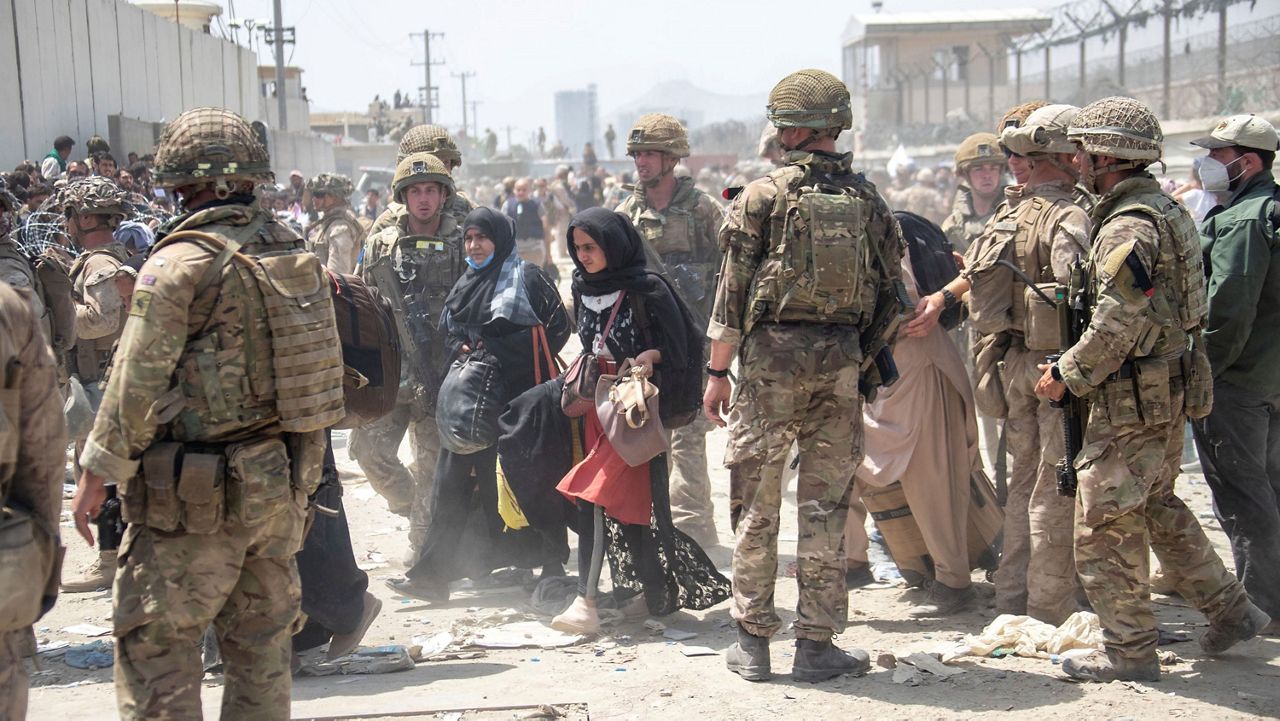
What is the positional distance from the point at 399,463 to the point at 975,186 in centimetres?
411

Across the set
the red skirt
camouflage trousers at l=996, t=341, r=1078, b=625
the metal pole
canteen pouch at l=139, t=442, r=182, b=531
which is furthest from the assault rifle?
the metal pole

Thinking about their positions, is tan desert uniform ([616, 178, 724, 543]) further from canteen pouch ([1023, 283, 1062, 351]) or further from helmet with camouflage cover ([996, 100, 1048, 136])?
canteen pouch ([1023, 283, 1062, 351])

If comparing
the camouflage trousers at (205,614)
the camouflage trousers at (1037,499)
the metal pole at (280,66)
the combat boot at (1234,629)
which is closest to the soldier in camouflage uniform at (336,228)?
the camouflage trousers at (1037,499)

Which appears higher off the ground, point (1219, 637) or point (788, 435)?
point (788, 435)

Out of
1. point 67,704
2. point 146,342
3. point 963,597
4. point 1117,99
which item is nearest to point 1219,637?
point 963,597

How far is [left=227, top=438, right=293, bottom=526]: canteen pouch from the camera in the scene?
369 centimetres

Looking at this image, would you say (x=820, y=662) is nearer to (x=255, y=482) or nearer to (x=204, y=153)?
(x=255, y=482)

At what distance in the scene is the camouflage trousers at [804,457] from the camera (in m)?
5.01

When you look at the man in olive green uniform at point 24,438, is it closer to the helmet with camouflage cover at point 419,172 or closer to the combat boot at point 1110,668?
the combat boot at point 1110,668

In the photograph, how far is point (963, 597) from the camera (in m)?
6.00

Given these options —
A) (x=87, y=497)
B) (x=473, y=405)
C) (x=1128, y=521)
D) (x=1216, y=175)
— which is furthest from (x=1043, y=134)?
(x=87, y=497)

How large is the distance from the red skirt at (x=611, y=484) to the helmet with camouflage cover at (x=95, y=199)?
2.67 metres

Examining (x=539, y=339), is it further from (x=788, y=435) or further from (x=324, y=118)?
(x=324, y=118)

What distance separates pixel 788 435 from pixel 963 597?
1.55 m
